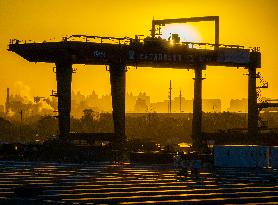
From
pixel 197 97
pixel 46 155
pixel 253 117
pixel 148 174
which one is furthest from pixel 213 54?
pixel 148 174

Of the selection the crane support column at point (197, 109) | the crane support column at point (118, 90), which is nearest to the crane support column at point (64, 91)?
the crane support column at point (118, 90)

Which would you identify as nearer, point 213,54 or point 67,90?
point 67,90

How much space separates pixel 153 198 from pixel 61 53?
3867 cm

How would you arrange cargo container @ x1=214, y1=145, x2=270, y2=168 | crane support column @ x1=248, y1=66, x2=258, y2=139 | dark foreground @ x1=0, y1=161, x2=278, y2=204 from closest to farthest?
dark foreground @ x1=0, y1=161, x2=278, y2=204
cargo container @ x1=214, y1=145, x2=270, y2=168
crane support column @ x1=248, y1=66, x2=258, y2=139

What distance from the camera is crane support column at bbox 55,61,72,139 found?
59.1 m

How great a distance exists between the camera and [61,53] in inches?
2276

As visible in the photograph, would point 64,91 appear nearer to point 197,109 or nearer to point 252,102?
point 197,109

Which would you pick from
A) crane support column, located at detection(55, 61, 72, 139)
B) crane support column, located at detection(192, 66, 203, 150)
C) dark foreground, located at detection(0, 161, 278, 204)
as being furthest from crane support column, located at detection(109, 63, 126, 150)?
dark foreground, located at detection(0, 161, 278, 204)

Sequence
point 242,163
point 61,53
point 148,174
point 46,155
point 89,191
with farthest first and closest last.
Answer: point 61,53
point 46,155
point 242,163
point 148,174
point 89,191

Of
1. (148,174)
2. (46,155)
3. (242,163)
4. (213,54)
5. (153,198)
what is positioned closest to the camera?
(153,198)

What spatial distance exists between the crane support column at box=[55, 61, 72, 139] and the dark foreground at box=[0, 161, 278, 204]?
2533 cm

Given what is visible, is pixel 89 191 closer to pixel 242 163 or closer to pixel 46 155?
pixel 242 163

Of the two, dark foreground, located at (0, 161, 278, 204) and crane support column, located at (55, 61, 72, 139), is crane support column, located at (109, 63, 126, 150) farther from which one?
dark foreground, located at (0, 161, 278, 204)

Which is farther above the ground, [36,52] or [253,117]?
[36,52]
